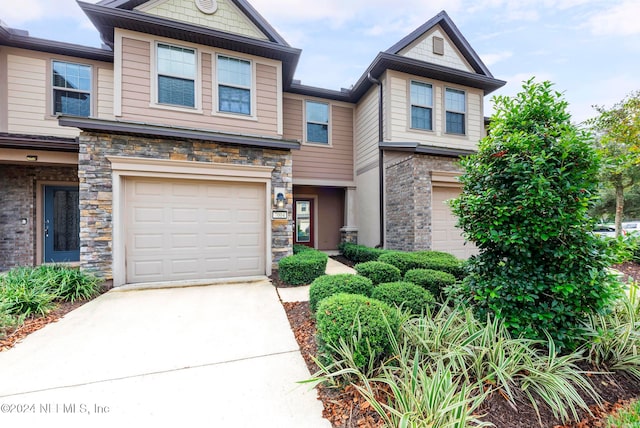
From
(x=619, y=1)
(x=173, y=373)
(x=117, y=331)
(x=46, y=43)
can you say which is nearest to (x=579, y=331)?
(x=173, y=373)

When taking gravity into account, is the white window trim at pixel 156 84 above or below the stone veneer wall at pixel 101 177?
above

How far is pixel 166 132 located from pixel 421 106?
668cm

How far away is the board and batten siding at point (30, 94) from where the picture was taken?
594 cm

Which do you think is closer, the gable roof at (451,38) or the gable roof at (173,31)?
the gable roof at (173,31)

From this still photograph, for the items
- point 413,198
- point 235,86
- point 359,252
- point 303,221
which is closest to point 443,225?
point 413,198

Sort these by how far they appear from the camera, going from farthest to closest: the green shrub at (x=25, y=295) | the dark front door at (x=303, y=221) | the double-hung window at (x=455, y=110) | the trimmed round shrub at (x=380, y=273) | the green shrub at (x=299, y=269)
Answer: the dark front door at (x=303, y=221) < the double-hung window at (x=455, y=110) < the green shrub at (x=299, y=269) < the trimmed round shrub at (x=380, y=273) < the green shrub at (x=25, y=295)

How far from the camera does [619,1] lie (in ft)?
18.1

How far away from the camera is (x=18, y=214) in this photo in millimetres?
6367

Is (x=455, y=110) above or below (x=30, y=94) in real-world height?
above

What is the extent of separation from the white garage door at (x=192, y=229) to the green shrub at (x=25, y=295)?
1202mm

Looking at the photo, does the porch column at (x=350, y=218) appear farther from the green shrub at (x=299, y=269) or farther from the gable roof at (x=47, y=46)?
the gable roof at (x=47, y=46)

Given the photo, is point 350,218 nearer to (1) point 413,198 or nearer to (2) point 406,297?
(1) point 413,198

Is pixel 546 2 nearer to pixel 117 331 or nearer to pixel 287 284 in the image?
pixel 287 284

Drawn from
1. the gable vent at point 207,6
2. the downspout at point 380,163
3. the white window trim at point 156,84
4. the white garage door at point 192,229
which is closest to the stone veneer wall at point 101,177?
the white garage door at point 192,229
